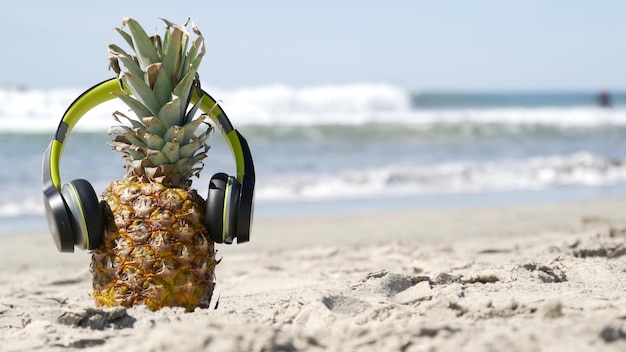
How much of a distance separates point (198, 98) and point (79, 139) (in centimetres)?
1533

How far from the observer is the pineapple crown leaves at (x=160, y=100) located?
3.46 metres

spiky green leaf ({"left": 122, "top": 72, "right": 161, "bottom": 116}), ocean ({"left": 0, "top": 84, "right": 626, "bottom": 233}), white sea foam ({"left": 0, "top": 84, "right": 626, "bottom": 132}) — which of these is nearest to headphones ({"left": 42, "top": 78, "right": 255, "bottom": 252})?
spiky green leaf ({"left": 122, "top": 72, "right": 161, "bottom": 116})

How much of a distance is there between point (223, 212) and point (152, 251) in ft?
1.19

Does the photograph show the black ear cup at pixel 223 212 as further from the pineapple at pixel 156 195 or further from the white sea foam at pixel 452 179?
the white sea foam at pixel 452 179

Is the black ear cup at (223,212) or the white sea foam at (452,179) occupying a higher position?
the black ear cup at (223,212)

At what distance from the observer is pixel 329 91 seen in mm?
37000

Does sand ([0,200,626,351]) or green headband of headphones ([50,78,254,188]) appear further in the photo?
green headband of headphones ([50,78,254,188])

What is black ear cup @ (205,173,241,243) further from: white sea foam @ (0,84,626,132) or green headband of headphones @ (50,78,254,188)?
white sea foam @ (0,84,626,132)

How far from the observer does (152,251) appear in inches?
132

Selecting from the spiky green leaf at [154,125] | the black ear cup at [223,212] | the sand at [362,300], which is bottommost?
the sand at [362,300]

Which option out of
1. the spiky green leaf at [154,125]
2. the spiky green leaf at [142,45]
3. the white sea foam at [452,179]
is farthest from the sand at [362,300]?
the white sea foam at [452,179]

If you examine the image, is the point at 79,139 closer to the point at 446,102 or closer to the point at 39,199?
the point at 39,199

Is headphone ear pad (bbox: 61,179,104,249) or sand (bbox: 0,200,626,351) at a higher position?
headphone ear pad (bbox: 61,179,104,249)

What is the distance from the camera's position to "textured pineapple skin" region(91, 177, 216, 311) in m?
3.37
